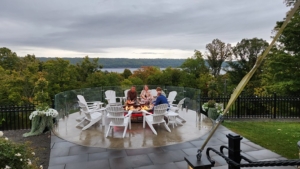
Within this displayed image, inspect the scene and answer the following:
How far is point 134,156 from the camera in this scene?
208 inches

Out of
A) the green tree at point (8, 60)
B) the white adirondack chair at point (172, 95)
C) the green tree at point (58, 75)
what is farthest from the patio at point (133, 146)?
the green tree at point (8, 60)

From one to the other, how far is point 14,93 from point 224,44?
32123 millimetres

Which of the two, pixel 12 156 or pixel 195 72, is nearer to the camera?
pixel 12 156

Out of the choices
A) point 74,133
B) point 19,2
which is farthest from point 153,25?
point 74,133

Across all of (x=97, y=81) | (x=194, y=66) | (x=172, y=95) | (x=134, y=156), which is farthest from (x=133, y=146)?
(x=194, y=66)

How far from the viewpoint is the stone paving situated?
4.78 metres

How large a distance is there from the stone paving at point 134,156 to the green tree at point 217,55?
33802 mm

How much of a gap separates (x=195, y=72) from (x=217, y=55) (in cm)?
578

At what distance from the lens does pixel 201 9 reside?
40.5 feet

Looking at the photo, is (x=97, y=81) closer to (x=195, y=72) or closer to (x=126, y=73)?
(x=126, y=73)

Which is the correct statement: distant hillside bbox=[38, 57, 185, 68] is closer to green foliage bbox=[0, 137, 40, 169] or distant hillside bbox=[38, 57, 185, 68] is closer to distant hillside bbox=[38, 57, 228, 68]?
distant hillside bbox=[38, 57, 228, 68]

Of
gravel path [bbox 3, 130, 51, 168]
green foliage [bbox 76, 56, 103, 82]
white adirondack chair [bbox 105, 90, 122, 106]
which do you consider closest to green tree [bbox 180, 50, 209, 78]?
green foliage [bbox 76, 56, 103, 82]

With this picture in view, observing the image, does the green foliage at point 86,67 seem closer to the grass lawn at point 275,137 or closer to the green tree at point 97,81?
the green tree at point 97,81

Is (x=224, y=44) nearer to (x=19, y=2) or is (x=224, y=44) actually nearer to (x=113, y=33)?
(x=113, y=33)
